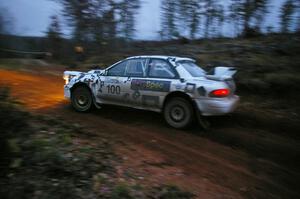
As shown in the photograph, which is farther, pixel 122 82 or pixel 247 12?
pixel 247 12

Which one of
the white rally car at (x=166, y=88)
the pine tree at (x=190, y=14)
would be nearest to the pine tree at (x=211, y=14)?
the pine tree at (x=190, y=14)

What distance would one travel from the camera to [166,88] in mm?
9344

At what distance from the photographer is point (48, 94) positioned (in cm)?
1346

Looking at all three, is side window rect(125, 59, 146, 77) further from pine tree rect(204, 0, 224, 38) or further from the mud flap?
pine tree rect(204, 0, 224, 38)

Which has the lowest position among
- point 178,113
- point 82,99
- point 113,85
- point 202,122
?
point 202,122

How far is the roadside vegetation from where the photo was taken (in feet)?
15.8

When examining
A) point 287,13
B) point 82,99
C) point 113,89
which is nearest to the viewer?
point 113,89

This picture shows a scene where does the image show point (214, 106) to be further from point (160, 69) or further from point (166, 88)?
point (160, 69)

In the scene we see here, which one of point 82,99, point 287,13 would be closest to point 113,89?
point 82,99

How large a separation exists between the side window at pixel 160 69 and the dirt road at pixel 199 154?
4.12ft

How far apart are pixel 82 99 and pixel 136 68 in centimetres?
190

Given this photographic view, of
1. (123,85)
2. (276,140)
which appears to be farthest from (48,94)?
(276,140)

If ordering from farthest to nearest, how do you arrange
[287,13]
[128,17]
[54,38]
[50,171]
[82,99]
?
[54,38]
[128,17]
[287,13]
[82,99]
[50,171]

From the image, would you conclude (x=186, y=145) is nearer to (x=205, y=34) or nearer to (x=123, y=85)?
(x=123, y=85)
